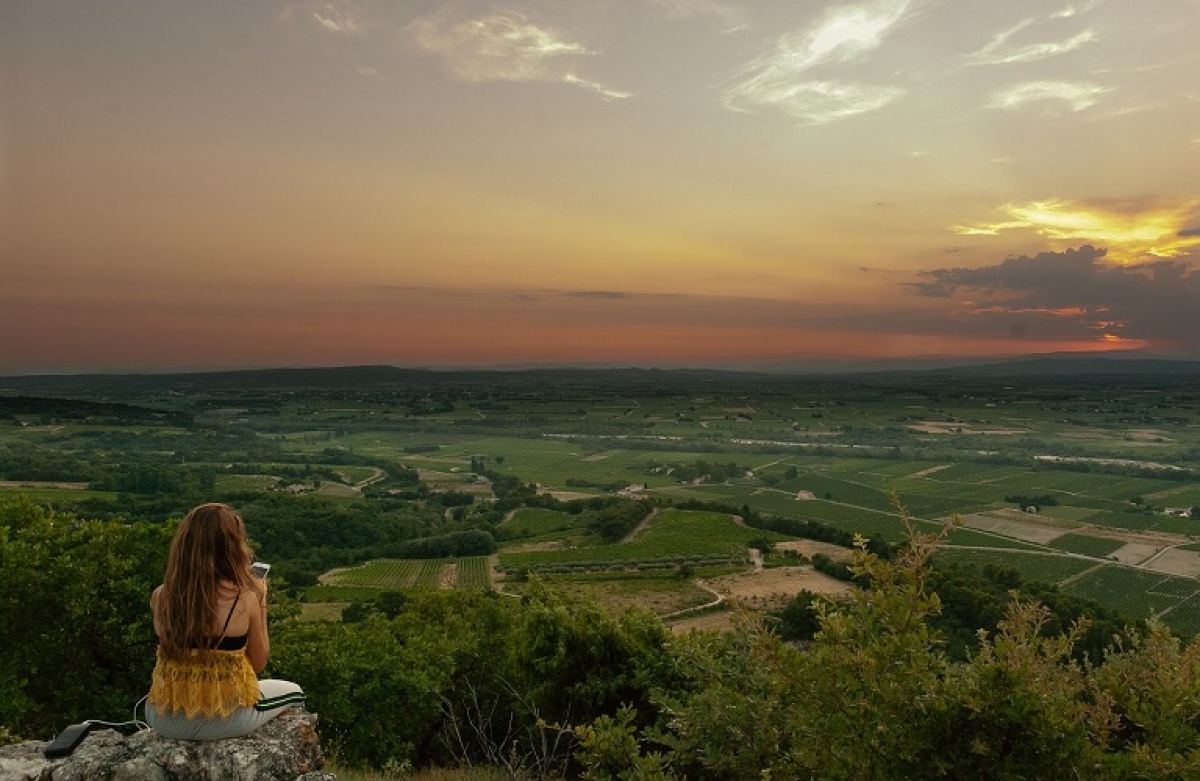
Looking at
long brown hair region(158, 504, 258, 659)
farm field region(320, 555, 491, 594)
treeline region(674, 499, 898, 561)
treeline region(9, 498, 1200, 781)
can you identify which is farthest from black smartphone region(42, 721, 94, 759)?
treeline region(674, 499, 898, 561)

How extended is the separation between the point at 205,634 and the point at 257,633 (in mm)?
416

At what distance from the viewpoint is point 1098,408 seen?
160m

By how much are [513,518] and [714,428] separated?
94531mm

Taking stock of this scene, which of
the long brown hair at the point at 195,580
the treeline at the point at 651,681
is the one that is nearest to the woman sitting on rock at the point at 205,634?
the long brown hair at the point at 195,580

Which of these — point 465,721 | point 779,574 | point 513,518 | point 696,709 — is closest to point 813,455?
point 513,518

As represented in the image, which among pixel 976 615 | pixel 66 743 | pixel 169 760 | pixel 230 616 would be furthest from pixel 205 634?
pixel 976 615

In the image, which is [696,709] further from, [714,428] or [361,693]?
[714,428]

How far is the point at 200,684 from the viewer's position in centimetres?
527

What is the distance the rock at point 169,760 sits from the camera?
16.9 ft

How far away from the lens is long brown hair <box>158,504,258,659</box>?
5262 mm

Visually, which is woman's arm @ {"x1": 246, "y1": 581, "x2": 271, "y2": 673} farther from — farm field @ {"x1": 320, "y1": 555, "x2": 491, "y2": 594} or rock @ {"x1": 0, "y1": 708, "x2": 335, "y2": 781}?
farm field @ {"x1": 320, "y1": 555, "x2": 491, "y2": 594}

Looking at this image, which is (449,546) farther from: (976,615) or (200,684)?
(200,684)

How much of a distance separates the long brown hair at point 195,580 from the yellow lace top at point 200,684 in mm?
99

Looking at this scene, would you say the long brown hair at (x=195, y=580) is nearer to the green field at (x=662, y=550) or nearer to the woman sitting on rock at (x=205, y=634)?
the woman sitting on rock at (x=205, y=634)
